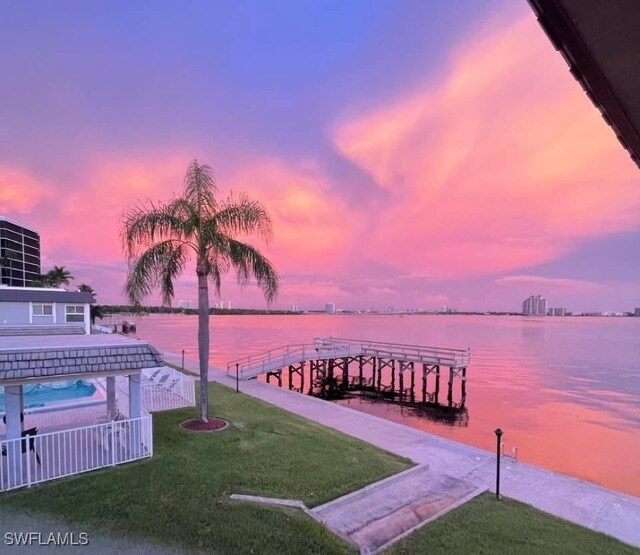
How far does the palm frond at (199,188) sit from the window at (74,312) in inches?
804

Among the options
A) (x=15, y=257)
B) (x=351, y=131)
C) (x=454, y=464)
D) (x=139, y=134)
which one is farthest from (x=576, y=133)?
(x=15, y=257)

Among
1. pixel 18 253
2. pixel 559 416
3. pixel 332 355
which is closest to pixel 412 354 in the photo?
pixel 332 355

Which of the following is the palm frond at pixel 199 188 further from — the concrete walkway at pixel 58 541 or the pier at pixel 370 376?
the pier at pixel 370 376

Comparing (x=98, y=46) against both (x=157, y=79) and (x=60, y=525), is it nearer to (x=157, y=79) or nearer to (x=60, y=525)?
(x=157, y=79)

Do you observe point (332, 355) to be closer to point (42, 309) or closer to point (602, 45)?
point (42, 309)

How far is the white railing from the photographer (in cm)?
763

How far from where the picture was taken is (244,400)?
16062mm

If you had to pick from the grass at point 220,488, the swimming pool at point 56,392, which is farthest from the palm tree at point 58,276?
the grass at point 220,488

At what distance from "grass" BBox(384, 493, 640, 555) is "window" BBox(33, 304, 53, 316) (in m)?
27.1

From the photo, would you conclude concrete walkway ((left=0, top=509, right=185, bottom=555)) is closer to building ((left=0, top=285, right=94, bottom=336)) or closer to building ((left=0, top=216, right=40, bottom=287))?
building ((left=0, top=285, right=94, bottom=336))

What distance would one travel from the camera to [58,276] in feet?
210

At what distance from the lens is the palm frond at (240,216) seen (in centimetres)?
1208

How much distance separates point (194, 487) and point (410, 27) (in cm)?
953

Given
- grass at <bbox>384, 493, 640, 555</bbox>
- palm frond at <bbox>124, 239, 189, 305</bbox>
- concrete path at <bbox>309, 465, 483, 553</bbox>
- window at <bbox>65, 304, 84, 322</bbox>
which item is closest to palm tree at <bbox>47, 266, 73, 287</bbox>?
window at <bbox>65, 304, 84, 322</bbox>
